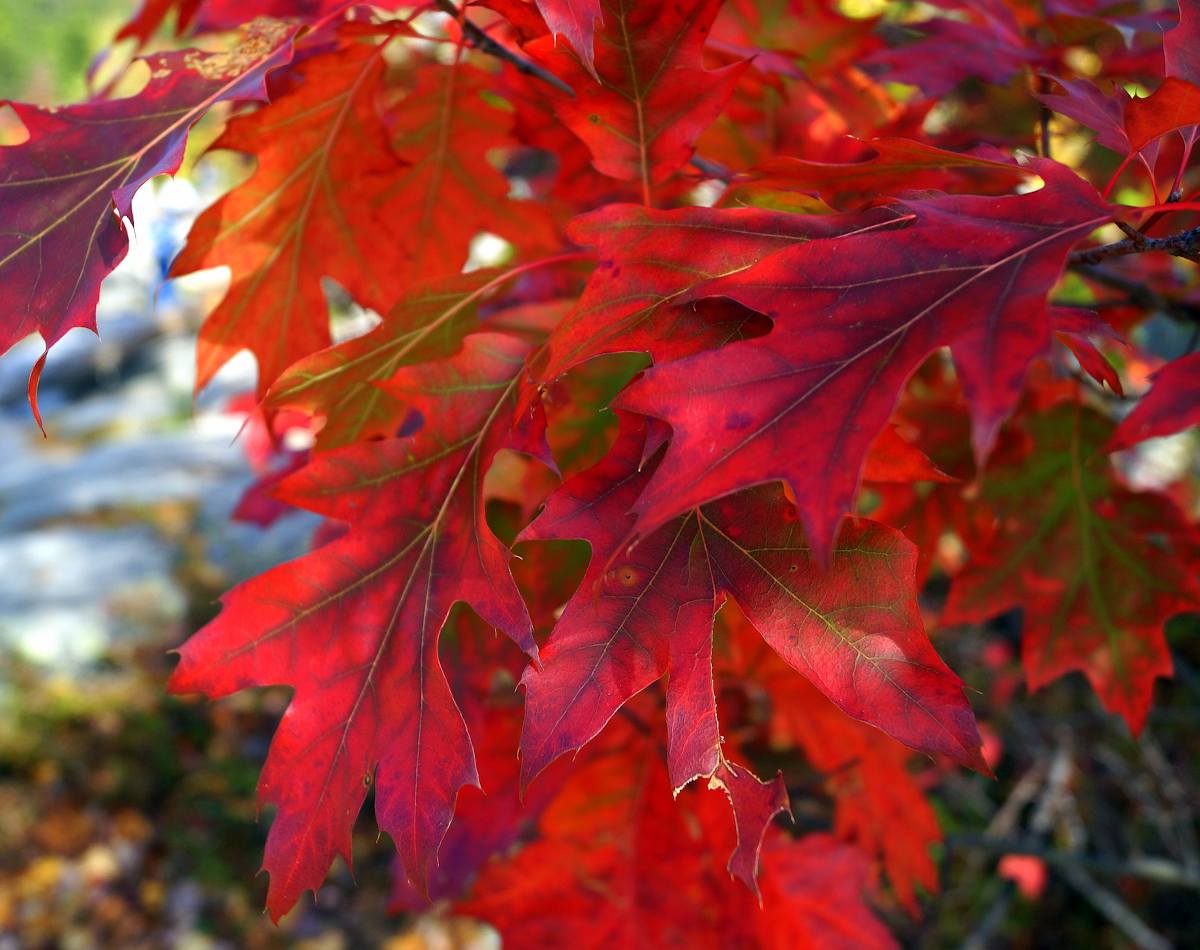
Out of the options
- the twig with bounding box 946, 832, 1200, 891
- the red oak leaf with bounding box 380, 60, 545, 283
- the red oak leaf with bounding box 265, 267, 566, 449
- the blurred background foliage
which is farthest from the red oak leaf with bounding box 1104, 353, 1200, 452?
the blurred background foliage

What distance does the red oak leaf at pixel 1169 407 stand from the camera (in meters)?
0.52

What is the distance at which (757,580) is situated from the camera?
62cm

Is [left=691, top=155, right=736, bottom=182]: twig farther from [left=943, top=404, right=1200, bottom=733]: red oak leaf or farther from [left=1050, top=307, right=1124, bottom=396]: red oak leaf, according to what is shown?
[left=943, top=404, right=1200, bottom=733]: red oak leaf

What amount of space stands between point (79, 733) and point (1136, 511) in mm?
3662

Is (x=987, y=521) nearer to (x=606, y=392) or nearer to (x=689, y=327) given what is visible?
(x=606, y=392)

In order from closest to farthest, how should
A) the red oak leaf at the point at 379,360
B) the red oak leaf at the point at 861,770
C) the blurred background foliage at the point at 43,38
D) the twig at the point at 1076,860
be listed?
the red oak leaf at the point at 379,360
the red oak leaf at the point at 861,770
the twig at the point at 1076,860
the blurred background foliage at the point at 43,38

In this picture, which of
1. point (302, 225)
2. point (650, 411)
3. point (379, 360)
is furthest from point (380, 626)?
point (302, 225)

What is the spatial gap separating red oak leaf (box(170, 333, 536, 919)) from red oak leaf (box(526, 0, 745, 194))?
0.17 meters

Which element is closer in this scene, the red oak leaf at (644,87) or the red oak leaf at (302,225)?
the red oak leaf at (644,87)

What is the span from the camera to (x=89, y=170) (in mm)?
696

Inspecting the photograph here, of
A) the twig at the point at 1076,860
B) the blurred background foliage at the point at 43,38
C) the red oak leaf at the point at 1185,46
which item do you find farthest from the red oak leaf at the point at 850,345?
the blurred background foliage at the point at 43,38

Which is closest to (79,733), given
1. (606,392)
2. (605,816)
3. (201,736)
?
(201,736)

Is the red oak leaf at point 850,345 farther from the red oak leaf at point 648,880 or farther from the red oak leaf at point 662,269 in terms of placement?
the red oak leaf at point 648,880

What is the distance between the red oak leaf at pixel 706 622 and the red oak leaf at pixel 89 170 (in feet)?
1.19
